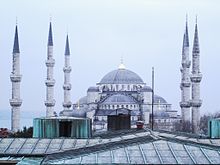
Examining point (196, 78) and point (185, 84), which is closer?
point (196, 78)

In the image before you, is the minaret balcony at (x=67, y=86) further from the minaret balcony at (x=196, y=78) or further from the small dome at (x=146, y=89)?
the minaret balcony at (x=196, y=78)

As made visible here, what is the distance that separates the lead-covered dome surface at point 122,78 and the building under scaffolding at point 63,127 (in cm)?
7485

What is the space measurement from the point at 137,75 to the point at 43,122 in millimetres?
78149

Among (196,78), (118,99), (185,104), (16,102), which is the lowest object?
(185,104)

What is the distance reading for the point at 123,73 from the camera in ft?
320

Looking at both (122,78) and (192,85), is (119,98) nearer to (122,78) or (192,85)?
(122,78)

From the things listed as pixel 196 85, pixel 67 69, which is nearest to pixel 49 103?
pixel 67 69

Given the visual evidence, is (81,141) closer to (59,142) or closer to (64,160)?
(59,142)

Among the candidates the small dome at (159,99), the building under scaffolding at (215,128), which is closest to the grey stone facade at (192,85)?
the small dome at (159,99)

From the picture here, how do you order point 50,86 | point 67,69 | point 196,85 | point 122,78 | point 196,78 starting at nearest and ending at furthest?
point 196,85 → point 196,78 → point 50,86 → point 67,69 → point 122,78

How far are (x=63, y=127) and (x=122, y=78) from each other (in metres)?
75.3

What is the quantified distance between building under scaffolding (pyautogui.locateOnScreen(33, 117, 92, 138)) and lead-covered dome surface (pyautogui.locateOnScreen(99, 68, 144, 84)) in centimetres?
7485

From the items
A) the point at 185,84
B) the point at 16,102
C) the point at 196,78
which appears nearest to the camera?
the point at 16,102

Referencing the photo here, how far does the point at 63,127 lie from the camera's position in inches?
797
